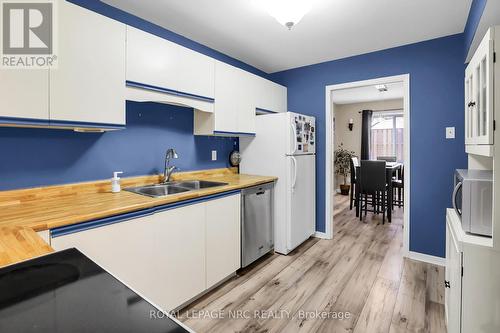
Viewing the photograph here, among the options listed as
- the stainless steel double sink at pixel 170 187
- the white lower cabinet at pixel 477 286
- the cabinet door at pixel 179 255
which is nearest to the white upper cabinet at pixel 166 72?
the stainless steel double sink at pixel 170 187

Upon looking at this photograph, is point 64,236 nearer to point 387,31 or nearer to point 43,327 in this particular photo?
point 43,327

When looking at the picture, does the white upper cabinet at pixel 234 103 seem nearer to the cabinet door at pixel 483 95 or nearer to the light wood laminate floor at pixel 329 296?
the light wood laminate floor at pixel 329 296

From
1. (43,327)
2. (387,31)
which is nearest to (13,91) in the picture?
(43,327)

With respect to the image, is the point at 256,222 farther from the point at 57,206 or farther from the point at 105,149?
the point at 57,206

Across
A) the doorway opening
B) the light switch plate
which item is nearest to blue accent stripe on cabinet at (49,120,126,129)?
the light switch plate

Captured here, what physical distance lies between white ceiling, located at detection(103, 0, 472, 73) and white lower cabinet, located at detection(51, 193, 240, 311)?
5.34ft

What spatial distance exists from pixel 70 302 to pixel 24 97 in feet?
4.45

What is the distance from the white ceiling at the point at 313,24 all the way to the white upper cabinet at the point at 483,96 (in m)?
0.95

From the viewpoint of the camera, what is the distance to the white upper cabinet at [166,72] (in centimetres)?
195

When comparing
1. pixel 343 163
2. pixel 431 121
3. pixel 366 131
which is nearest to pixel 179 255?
pixel 431 121

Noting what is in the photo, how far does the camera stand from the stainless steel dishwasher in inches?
101

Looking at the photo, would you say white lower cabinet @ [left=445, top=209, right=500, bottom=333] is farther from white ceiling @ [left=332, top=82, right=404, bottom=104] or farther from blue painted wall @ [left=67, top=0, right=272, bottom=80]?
white ceiling @ [left=332, top=82, right=404, bottom=104]

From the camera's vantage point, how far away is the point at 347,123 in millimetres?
7133

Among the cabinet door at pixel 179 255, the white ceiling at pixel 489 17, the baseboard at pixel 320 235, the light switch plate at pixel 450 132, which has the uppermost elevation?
the white ceiling at pixel 489 17
